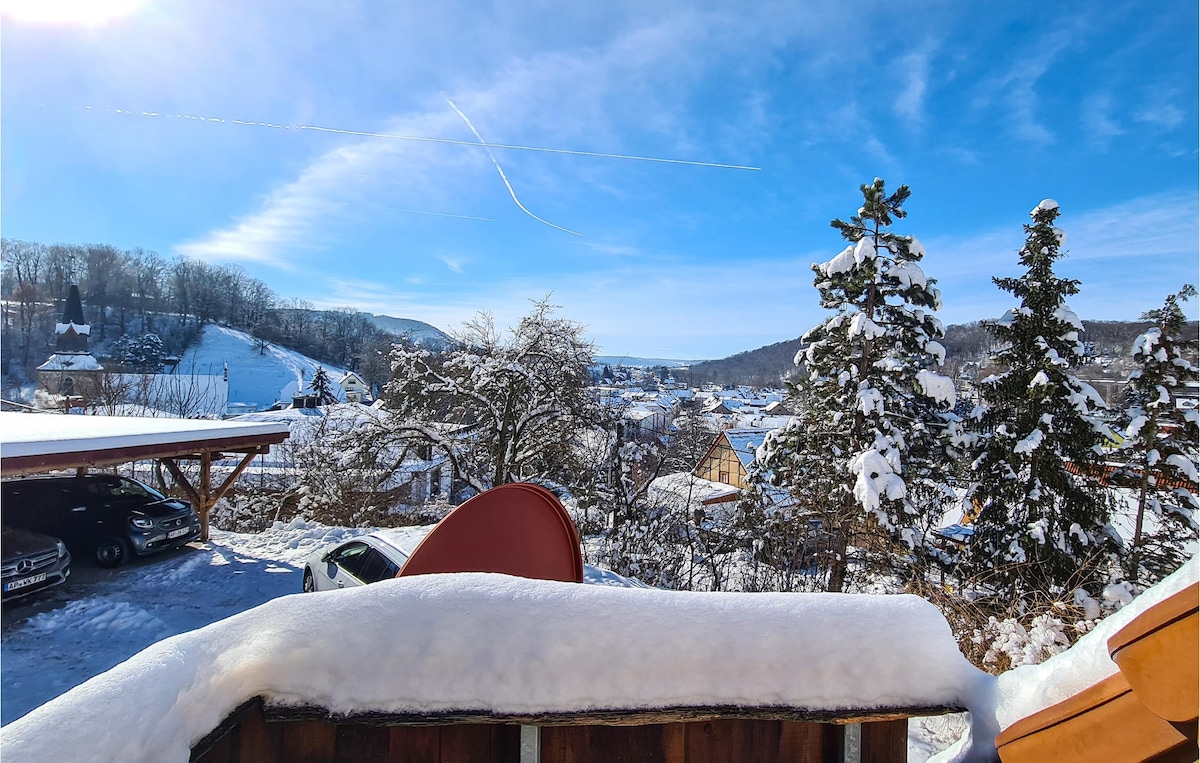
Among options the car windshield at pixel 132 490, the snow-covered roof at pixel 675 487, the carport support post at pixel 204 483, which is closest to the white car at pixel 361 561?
the carport support post at pixel 204 483

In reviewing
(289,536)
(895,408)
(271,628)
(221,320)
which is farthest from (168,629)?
(221,320)

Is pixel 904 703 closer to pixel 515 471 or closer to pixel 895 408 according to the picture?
pixel 895 408

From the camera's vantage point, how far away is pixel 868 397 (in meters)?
10.9

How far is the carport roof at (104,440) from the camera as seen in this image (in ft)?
19.6

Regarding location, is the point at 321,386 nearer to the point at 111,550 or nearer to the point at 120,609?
the point at 111,550

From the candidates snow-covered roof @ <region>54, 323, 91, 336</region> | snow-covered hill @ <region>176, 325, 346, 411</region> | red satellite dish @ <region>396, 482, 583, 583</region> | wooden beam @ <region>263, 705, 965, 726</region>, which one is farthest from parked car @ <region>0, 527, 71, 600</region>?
snow-covered hill @ <region>176, 325, 346, 411</region>

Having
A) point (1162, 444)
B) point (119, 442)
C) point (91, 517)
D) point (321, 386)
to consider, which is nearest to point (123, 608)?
point (119, 442)

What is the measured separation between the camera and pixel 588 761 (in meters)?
1.17

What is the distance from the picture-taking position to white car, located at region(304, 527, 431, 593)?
5.40 m

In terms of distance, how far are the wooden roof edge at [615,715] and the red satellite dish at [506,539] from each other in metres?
1.61

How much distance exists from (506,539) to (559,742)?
194cm

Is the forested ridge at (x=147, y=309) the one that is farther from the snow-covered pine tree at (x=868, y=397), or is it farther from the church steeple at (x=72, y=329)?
the snow-covered pine tree at (x=868, y=397)

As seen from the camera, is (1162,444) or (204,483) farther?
(1162,444)

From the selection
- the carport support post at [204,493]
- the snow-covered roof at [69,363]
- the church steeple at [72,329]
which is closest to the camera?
the carport support post at [204,493]
